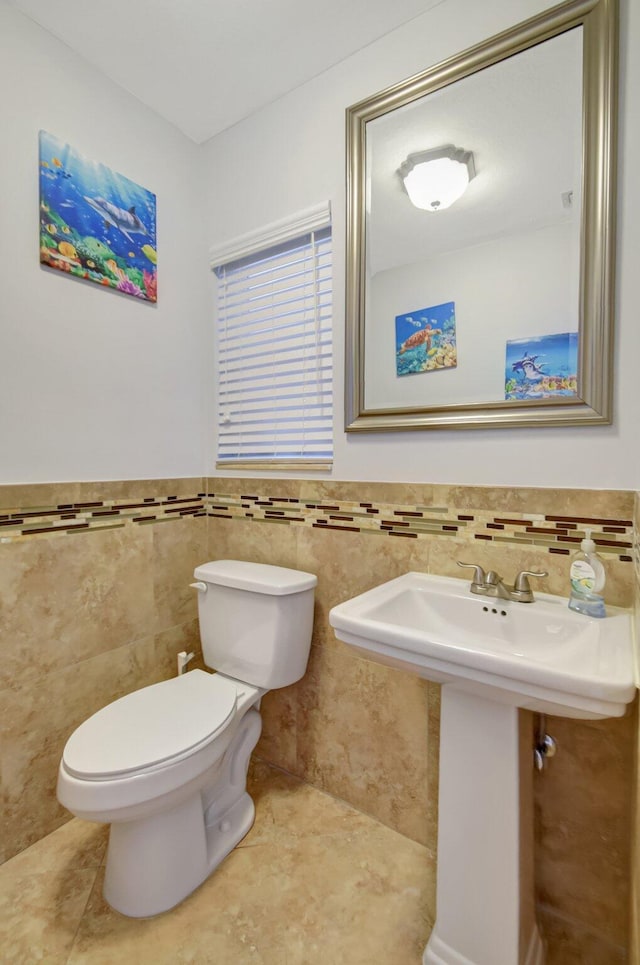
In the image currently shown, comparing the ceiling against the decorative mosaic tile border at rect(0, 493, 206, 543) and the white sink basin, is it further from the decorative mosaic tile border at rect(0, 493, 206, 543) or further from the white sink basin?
the white sink basin

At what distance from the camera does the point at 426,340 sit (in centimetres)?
127

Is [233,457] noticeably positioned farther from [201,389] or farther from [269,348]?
[269,348]

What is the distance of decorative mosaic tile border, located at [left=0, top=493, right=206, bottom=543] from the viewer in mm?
1268

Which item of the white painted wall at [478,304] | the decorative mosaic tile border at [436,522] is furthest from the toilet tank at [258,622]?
the white painted wall at [478,304]

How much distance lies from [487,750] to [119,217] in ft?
6.29

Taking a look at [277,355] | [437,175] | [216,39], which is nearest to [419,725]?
[277,355]

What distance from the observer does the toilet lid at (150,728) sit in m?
1.02

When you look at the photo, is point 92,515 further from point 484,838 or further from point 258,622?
point 484,838

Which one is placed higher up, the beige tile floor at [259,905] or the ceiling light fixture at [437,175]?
the ceiling light fixture at [437,175]

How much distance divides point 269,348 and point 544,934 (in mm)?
1898

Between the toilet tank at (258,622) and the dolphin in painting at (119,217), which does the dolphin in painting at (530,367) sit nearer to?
the toilet tank at (258,622)

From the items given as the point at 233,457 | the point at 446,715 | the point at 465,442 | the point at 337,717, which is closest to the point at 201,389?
the point at 233,457

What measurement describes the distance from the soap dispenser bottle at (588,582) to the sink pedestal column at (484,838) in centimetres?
27

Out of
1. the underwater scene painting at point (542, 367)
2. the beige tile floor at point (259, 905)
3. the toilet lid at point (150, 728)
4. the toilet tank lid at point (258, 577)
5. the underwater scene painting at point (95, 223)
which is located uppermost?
the underwater scene painting at point (95, 223)
